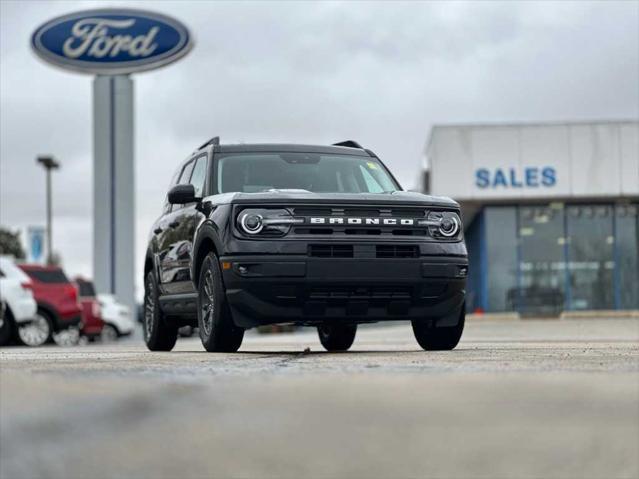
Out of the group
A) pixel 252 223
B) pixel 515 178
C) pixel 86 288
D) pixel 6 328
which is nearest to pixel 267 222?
pixel 252 223

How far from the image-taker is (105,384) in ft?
6.16

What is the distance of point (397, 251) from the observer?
23.1ft

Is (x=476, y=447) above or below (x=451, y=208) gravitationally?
below

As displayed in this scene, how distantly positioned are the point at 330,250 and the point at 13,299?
485 inches

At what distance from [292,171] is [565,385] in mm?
6540

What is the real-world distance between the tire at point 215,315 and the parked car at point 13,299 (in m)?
11.1

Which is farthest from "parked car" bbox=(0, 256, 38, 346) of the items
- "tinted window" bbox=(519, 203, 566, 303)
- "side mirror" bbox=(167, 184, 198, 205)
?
"tinted window" bbox=(519, 203, 566, 303)

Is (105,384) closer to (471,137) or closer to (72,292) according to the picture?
(72,292)

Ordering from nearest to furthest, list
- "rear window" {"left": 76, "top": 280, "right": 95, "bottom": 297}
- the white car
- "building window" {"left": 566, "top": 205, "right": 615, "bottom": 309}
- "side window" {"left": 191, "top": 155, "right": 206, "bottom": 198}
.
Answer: "side window" {"left": 191, "top": 155, "right": 206, "bottom": 198}
"rear window" {"left": 76, "top": 280, "right": 95, "bottom": 297}
the white car
"building window" {"left": 566, "top": 205, "right": 615, "bottom": 309}

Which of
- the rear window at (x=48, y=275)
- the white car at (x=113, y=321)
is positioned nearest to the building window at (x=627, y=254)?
the white car at (x=113, y=321)

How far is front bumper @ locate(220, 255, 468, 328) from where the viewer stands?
6.86 metres

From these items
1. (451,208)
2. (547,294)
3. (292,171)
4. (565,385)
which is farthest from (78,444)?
(547,294)

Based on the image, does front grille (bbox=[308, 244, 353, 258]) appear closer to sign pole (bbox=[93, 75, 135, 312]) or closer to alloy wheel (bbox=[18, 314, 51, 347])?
alloy wheel (bbox=[18, 314, 51, 347])

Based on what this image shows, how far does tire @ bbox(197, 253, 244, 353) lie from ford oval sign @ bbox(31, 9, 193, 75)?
33.6 meters
